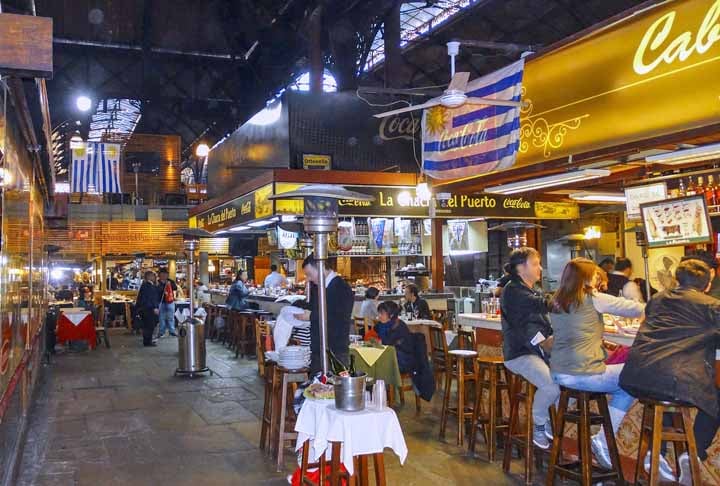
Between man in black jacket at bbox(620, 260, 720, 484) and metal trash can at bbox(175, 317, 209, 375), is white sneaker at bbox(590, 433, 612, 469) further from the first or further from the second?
metal trash can at bbox(175, 317, 209, 375)

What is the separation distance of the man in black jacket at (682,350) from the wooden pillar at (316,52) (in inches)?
370

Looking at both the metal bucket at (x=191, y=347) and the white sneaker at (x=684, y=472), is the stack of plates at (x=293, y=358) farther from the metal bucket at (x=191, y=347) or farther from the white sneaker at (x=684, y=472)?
the metal bucket at (x=191, y=347)

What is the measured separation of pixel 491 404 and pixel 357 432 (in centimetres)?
208

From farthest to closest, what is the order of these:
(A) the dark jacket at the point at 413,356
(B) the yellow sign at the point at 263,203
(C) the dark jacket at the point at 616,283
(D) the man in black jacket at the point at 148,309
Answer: (D) the man in black jacket at the point at 148,309, (B) the yellow sign at the point at 263,203, (C) the dark jacket at the point at 616,283, (A) the dark jacket at the point at 413,356

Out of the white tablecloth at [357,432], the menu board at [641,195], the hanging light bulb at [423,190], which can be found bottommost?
the white tablecloth at [357,432]

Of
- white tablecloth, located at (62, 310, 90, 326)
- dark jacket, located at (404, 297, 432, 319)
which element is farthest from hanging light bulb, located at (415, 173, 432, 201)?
white tablecloth, located at (62, 310, 90, 326)

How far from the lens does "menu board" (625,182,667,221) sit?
6.87 metres

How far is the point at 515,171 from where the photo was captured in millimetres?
7539

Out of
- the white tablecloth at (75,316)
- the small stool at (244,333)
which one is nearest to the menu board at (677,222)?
the small stool at (244,333)

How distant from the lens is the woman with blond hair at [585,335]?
4.57 meters

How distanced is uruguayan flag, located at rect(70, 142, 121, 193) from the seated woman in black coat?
26.4 feet

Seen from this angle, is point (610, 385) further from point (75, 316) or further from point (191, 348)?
point (75, 316)

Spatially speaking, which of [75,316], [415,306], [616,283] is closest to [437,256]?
[415,306]

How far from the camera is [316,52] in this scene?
12.6m
